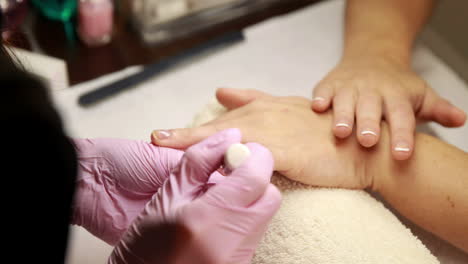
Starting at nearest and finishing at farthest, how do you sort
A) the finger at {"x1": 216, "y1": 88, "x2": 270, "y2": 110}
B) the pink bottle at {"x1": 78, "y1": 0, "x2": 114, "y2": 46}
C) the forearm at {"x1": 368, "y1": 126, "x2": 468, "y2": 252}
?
the forearm at {"x1": 368, "y1": 126, "x2": 468, "y2": 252}
the finger at {"x1": 216, "y1": 88, "x2": 270, "y2": 110}
the pink bottle at {"x1": 78, "y1": 0, "x2": 114, "y2": 46}

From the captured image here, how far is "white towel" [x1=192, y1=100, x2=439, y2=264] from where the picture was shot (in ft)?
1.84

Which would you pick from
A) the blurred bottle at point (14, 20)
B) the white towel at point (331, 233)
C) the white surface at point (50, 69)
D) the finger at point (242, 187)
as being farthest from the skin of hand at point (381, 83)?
the blurred bottle at point (14, 20)

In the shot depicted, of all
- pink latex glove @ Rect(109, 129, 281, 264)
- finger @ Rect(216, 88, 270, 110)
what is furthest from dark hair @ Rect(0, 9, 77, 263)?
finger @ Rect(216, 88, 270, 110)

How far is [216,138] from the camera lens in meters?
0.52

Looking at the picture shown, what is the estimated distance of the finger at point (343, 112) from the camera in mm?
652

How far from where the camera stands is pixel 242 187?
49 centimetres

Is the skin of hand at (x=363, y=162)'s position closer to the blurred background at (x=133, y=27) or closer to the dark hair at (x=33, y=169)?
the dark hair at (x=33, y=169)

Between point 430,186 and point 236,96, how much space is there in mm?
314

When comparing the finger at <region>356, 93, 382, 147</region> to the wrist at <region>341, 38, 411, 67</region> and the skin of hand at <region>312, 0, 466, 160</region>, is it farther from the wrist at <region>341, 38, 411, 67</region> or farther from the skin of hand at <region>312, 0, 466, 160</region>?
the wrist at <region>341, 38, 411, 67</region>

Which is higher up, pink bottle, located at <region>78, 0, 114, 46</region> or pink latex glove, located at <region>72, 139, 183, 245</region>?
pink bottle, located at <region>78, 0, 114, 46</region>

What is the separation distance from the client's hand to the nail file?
11cm

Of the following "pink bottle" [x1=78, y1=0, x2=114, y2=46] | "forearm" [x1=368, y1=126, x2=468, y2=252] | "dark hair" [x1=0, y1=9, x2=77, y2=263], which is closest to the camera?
"dark hair" [x1=0, y1=9, x2=77, y2=263]

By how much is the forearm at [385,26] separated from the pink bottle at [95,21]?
1.68ft

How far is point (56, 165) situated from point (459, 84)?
0.77 meters
